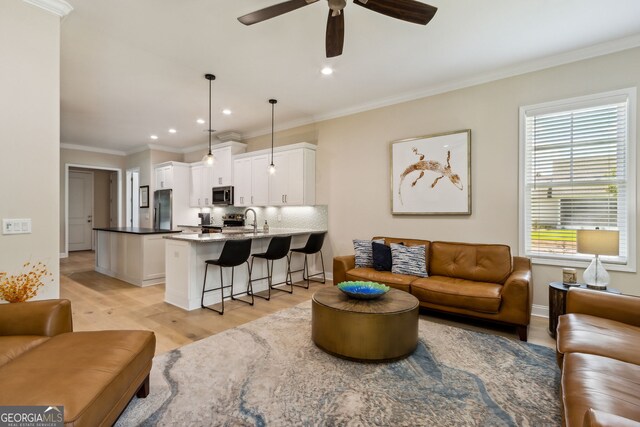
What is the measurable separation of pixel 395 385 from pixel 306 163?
392cm

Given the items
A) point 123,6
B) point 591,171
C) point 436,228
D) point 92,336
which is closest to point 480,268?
point 436,228

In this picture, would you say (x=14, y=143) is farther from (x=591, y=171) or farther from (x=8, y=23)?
(x=591, y=171)

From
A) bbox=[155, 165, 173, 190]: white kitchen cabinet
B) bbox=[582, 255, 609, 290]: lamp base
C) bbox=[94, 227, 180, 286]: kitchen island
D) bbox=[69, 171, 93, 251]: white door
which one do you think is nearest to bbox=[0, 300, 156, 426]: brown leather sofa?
bbox=[94, 227, 180, 286]: kitchen island

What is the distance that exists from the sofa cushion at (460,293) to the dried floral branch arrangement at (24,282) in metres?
3.37

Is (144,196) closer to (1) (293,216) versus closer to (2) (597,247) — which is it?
(1) (293,216)

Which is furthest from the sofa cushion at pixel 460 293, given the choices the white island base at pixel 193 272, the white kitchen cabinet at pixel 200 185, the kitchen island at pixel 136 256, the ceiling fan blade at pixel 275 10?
the white kitchen cabinet at pixel 200 185

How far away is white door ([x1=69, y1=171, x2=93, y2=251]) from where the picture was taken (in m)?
9.16

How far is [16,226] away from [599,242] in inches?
188

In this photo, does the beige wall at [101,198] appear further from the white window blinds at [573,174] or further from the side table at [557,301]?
the side table at [557,301]

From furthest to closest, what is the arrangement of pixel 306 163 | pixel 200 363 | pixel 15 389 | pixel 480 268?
pixel 306 163
pixel 480 268
pixel 200 363
pixel 15 389

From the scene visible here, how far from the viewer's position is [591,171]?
332 centimetres

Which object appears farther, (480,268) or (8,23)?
(480,268)

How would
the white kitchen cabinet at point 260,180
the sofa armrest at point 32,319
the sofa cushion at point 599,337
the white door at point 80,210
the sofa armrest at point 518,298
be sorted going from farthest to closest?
the white door at point 80,210, the white kitchen cabinet at point 260,180, the sofa armrest at point 518,298, the sofa armrest at point 32,319, the sofa cushion at point 599,337

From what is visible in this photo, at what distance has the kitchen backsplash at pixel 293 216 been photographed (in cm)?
554
